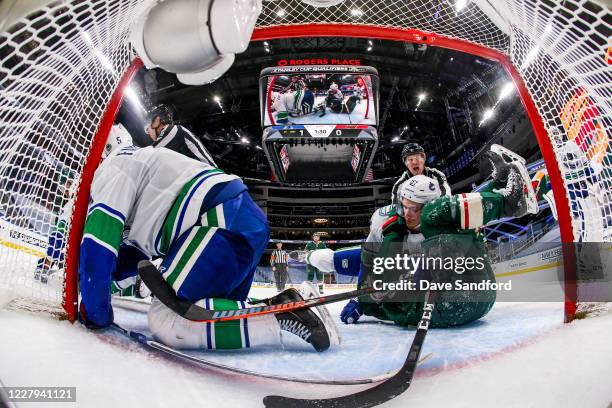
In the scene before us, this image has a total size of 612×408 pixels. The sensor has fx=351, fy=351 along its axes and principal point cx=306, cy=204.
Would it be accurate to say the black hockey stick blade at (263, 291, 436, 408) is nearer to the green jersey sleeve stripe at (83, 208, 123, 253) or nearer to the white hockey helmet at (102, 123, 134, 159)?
the green jersey sleeve stripe at (83, 208, 123, 253)

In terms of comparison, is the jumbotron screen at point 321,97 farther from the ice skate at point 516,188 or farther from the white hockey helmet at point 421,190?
the ice skate at point 516,188

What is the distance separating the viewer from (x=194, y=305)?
678mm

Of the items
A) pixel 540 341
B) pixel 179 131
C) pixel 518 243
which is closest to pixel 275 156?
pixel 518 243

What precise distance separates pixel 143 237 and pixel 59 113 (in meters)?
0.36

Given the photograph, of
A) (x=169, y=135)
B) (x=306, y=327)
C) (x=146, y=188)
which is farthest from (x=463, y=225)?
(x=169, y=135)

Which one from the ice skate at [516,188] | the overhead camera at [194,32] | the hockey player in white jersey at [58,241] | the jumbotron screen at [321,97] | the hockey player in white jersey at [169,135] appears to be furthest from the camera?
the jumbotron screen at [321,97]

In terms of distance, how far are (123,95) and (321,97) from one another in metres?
2.51

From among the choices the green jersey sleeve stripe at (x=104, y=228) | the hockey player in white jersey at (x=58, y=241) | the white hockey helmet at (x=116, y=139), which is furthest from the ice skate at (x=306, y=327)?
the white hockey helmet at (x=116, y=139)

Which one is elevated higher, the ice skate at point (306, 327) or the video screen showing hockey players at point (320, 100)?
the video screen showing hockey players at point (320, 100)

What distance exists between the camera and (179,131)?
109 centimetres

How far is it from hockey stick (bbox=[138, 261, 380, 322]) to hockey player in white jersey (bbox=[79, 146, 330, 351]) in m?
0.02

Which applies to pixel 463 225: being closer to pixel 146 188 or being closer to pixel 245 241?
pixel 245 241

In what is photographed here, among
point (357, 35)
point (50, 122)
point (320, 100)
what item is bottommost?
point (50, 122)

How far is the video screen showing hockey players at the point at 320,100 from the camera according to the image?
316 cm
